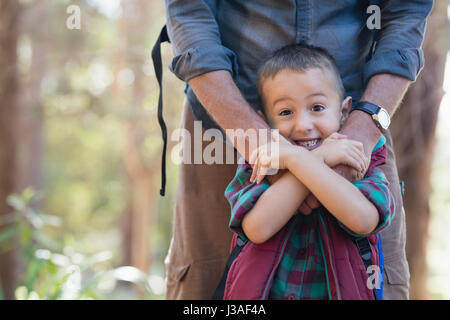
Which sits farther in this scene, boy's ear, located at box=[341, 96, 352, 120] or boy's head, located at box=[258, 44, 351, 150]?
boy's ear, located at box=[341, 96, 352, 120]

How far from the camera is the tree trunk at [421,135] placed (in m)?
3.52

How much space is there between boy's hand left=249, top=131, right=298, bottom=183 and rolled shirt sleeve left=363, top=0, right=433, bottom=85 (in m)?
0.49

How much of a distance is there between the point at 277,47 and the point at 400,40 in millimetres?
433

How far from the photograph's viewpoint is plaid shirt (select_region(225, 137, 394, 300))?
4.50 ft

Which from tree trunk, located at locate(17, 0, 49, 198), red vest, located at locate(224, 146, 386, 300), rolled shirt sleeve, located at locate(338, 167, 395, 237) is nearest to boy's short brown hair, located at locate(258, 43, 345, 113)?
rolled shirt sleeve, located at locate(338, 167, 395, 237)

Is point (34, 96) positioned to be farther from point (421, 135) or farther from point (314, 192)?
point (314, 192)

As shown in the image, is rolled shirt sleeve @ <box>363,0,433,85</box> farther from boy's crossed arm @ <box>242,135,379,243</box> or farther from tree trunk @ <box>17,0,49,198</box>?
tree trunk @ <box>17,0,49,198</box>

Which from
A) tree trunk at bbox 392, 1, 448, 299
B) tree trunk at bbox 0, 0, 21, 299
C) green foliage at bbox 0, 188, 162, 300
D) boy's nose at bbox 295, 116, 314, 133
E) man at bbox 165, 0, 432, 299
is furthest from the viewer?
tree trunk at bbox 0, 0, 21, 299

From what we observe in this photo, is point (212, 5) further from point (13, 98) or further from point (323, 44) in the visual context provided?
point (13, 98)

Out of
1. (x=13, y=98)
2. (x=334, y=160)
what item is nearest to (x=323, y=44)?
(x=334, y=160)

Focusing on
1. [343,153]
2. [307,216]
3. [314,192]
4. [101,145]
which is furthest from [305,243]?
[101,145]

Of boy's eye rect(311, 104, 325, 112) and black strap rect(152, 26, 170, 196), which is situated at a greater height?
black strap rect(152, 26, 170, 196)

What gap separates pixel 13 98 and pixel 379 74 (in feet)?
12.2

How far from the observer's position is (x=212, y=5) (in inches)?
72.4
